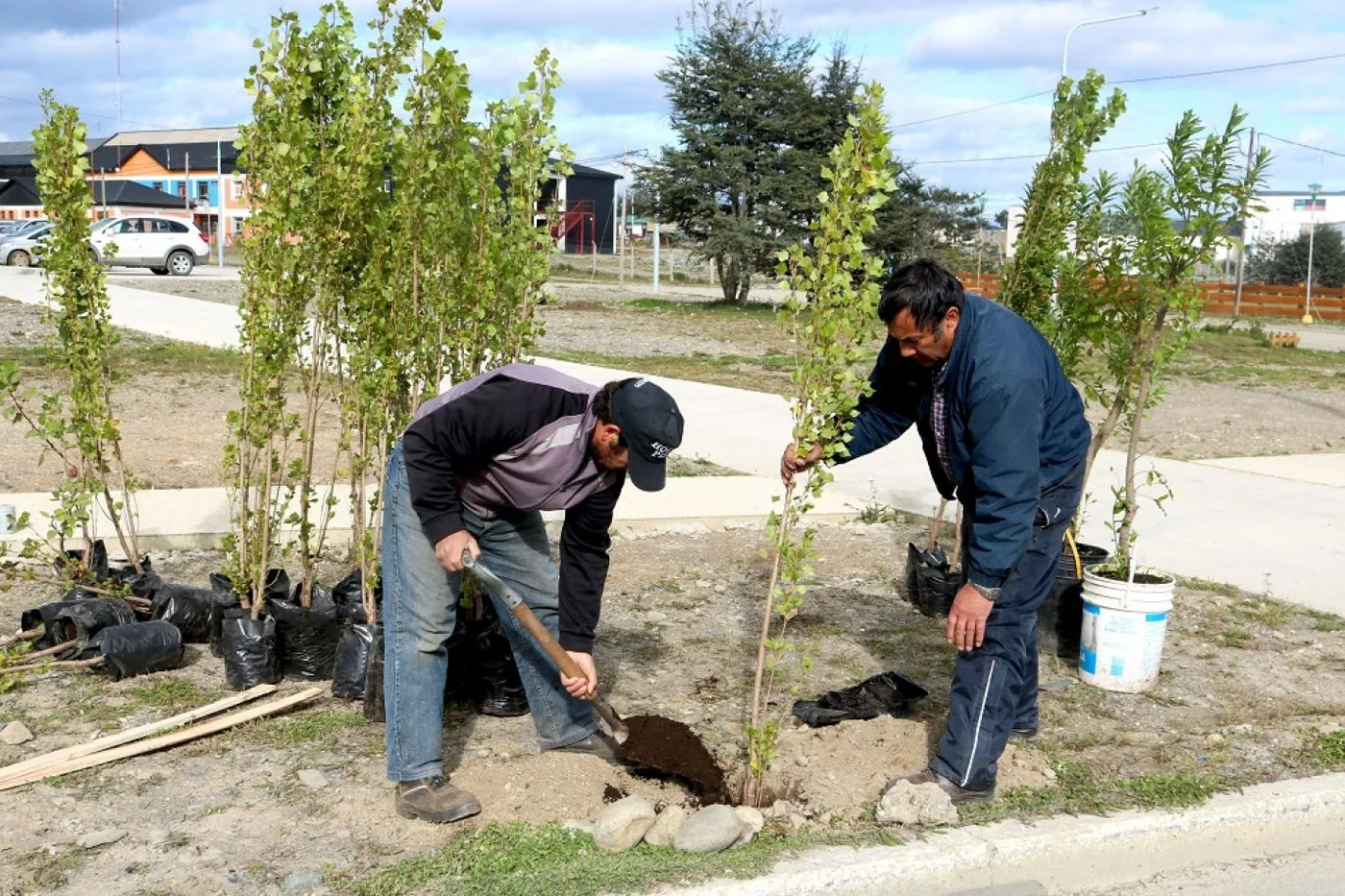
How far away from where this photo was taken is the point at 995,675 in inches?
163

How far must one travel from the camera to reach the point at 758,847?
146 inches

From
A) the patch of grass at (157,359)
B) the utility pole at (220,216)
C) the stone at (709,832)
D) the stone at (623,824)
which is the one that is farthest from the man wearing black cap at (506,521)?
Result: the utility pole at (220,216)

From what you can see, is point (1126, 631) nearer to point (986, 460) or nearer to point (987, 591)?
point (987, 591)

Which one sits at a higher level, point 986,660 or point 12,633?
point 986,660

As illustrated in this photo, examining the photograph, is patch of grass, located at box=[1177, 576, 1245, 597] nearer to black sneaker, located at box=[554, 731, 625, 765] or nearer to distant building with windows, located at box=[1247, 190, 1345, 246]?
black sneaker, located at box=[554, 731, 625, 765]

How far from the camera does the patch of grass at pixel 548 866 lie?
3449 millimetres

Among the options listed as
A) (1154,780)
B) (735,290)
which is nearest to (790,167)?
(735,290)

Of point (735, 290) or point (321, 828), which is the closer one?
point (321, 828)

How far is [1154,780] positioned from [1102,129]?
10.3ft

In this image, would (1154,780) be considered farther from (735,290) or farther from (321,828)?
(735,290)

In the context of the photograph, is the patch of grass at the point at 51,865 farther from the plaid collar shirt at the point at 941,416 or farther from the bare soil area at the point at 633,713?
the plaid collar shirt at the point at 941,416

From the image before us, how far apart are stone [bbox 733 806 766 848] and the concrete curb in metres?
0.17

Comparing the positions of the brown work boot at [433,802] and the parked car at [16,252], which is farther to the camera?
the parked car at [16,252]

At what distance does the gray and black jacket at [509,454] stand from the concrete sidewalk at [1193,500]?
13.2 feet
